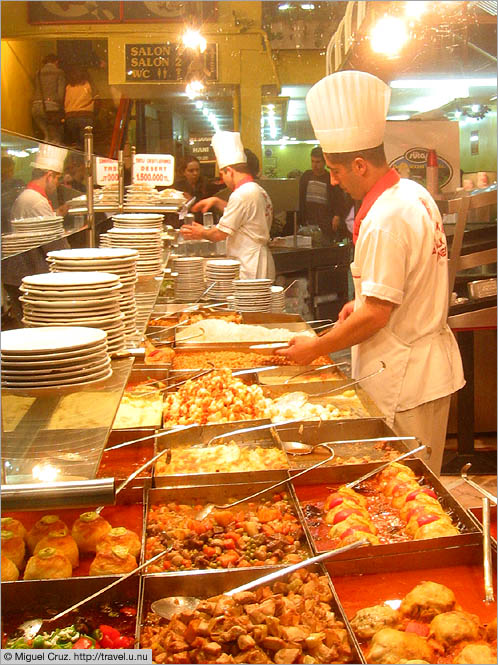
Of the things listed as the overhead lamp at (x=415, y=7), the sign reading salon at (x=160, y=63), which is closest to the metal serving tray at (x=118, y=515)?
the overhead lamp at (x=415, y=7)

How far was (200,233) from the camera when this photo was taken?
6.48 meters

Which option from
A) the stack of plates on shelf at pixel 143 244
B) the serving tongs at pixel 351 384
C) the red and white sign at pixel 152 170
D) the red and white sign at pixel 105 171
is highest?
the red and white sign at pixel 152 170

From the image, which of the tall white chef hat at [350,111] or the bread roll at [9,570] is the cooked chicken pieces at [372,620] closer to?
the bread roll at [9,570]

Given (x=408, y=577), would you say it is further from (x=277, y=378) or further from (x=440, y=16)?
(x=440, y=16)

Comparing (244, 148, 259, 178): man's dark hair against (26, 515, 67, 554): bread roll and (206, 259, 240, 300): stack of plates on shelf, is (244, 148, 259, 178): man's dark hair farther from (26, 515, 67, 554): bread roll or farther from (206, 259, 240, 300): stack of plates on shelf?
(26, 515, 67, 554): bread roll

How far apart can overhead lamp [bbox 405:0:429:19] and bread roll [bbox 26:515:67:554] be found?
375 cm

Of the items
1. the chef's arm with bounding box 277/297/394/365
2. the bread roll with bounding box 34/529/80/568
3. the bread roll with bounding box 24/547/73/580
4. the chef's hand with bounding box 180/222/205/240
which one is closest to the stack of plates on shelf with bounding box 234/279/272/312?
the chef's hand with bounding box 180/222/205/240

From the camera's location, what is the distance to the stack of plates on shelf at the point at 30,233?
7.47 ft

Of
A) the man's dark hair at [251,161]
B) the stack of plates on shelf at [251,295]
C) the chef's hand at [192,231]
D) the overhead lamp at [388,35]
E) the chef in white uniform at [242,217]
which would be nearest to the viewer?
the overhead lamp at [388,35]

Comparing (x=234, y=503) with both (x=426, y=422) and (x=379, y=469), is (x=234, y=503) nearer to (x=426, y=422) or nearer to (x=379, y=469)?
(x=379, y=469)

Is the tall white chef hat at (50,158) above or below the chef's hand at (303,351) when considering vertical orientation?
above

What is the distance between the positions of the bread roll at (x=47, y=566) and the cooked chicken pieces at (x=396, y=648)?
77 cm

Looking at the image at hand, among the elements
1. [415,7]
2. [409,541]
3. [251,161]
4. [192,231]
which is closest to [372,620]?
[409,541]

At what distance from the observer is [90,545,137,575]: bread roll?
1917mm
